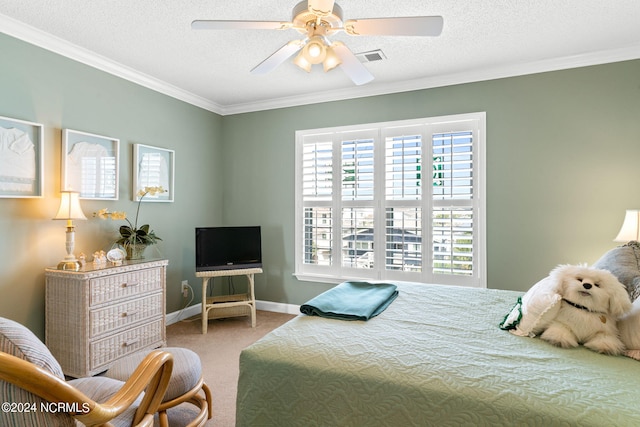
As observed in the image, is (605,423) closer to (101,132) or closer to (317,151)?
(317,151)

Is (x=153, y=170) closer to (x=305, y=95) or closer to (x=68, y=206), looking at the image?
(x=68, y=206)

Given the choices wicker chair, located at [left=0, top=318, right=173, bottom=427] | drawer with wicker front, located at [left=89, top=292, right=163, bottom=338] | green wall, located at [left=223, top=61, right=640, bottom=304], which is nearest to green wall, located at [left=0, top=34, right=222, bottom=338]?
drawer with wicker front, located at [left=89, top=292, right=163, bottom=338]

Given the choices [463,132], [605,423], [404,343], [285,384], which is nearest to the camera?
[605,423]

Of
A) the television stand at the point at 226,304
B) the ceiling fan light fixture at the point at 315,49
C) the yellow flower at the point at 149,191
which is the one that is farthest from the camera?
the television stand at the point at 226,304

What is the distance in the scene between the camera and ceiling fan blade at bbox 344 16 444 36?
1733 millimetres

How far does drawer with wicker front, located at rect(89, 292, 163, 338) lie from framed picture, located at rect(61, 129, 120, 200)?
0.99 m

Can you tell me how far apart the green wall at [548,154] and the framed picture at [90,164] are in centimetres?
239

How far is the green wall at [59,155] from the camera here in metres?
2.53

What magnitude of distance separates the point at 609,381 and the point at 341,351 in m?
0.94

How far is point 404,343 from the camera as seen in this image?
1.52 metres

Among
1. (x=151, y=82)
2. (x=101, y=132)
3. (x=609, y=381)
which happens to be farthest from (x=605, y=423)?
(x=151, y=82)

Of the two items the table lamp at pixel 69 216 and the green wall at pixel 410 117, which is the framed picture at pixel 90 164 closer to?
the green wall at pixel 410 117

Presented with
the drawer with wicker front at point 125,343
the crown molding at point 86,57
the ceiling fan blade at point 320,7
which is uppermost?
the crown molding at point 86,57

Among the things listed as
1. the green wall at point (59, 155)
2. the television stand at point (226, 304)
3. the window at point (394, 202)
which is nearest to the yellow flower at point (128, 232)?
the green wall at point (59, 155)
